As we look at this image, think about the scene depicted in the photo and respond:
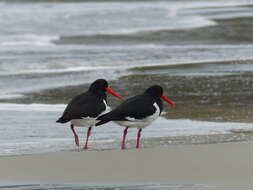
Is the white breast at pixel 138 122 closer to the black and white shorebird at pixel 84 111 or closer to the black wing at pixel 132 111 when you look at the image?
the black wing at pixel 132 111

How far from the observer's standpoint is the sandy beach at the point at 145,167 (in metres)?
7.67

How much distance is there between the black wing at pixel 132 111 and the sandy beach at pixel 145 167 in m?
0.65

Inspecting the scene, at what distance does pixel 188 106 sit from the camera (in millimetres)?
12398

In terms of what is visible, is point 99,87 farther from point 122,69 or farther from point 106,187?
point 122,69

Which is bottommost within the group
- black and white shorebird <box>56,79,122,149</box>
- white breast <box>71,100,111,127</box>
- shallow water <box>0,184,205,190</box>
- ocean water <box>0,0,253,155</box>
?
ocean water <box>0,0,253,155</box>

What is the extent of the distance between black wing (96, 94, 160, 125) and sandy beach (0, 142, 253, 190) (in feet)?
2.14

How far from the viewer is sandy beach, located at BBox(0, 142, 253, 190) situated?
7675 mm

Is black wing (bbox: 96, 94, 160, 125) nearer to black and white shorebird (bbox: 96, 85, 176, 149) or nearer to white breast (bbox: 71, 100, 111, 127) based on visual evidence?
black and white shorebird (bbox: 96, 85, 176, 149)

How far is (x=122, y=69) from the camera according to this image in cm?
1742

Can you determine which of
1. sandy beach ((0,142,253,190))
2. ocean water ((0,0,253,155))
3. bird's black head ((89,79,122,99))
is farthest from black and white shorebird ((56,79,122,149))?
sandy beach ((0,142,253,190))

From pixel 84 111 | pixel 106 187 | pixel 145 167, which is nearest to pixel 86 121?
pixel 84 111

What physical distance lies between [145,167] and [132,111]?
1550 millimetres

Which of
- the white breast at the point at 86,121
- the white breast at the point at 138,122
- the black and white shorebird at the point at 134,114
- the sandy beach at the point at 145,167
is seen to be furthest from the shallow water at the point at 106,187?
the white breast at the point at 86,121

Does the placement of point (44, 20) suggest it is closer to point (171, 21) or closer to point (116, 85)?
point (171, 21)
